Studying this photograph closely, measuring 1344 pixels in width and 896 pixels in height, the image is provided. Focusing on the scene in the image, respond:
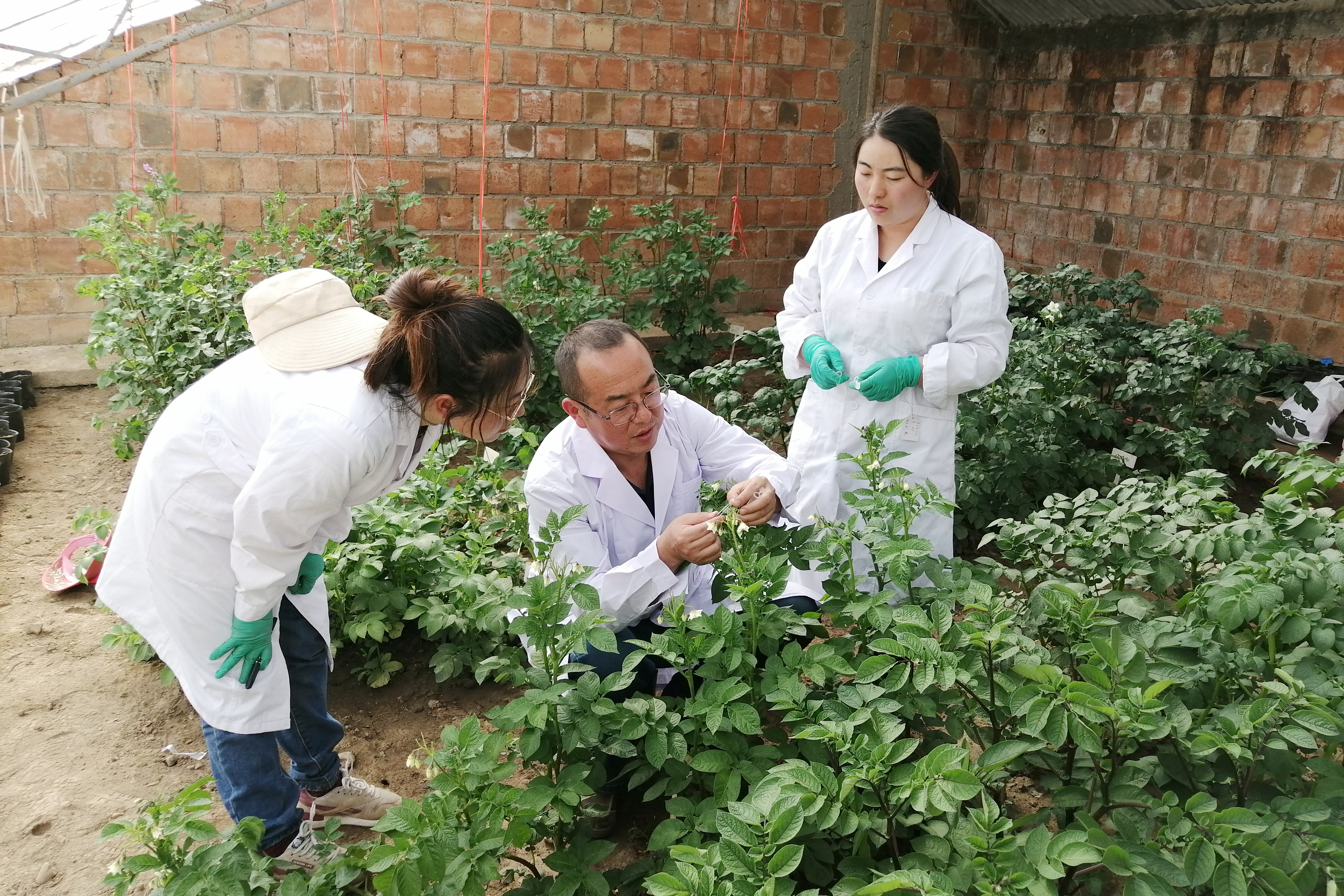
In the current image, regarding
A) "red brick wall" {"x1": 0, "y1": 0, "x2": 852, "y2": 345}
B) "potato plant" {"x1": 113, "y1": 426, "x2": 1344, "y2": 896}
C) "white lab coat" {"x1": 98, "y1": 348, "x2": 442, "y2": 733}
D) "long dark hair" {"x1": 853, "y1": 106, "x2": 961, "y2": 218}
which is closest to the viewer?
"potato plant" {"x1": 113, "y1": 426, "x2": 1344, "y2": 896}

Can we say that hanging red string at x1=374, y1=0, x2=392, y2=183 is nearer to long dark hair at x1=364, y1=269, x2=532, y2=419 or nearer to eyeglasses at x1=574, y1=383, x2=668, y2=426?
eyeglasses at x1=574, y1=383, x2=668, y2=426

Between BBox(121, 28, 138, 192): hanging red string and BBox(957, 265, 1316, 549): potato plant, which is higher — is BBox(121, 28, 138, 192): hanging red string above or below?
above

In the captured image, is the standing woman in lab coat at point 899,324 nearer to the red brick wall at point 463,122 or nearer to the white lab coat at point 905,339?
the white lab coat at point 905,339

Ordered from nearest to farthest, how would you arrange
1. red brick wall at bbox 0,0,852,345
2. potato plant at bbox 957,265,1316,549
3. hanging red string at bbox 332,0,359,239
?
potato plant at bbox 957,265,1316,549, red brick wall at bbox 0,0,852,345, hanging red string at bbox 332,0,359,239

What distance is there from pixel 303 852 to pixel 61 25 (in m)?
4.32

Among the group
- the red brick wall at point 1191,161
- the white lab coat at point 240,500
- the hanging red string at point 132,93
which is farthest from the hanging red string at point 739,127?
the white lab coat at point 240,500

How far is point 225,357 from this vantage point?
381 cm

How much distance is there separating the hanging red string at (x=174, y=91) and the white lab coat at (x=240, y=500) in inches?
159

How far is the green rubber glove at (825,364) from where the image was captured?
2.93 meters

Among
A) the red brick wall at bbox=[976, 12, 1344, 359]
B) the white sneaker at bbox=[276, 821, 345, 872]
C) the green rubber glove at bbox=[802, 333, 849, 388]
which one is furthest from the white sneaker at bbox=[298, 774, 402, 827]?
the red brick wall at bbox=[976, 12, 1344, 359]

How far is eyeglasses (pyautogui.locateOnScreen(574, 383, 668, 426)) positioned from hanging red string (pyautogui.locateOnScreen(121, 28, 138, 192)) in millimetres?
4514

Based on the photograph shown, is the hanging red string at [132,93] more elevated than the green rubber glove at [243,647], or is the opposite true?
the hanging red string at [132,93]

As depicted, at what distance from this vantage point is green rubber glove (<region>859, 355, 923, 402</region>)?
279cm

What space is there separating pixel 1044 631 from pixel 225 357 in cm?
319
